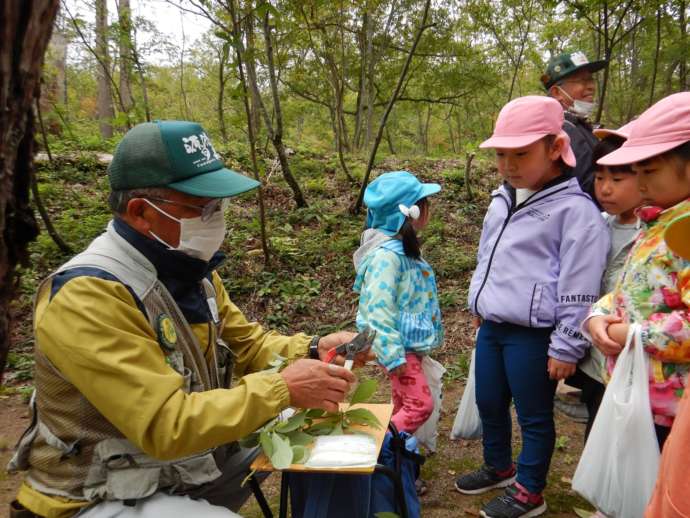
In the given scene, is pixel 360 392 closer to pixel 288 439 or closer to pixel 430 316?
pixel 288 439

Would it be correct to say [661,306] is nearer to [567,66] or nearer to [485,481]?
[485,481]

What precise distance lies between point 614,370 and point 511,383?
0.72 m

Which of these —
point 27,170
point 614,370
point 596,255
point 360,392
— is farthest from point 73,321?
point 596,255

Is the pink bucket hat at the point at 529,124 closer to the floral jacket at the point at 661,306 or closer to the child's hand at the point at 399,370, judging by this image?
the floral jacket at the point at 661,306

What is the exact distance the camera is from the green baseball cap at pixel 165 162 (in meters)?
1.89

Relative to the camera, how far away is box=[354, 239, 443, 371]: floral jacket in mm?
2885

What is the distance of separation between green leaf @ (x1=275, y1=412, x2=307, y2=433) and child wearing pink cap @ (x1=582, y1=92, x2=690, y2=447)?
1292 mm

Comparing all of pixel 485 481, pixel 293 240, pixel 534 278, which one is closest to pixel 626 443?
pixel 534 278

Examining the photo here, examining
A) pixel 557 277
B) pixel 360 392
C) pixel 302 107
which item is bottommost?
pixel 360 392

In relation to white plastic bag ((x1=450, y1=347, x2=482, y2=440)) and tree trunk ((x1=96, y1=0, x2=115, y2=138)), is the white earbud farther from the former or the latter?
tree trunk ((x1=96, y1=0, x2=115, y2=138))

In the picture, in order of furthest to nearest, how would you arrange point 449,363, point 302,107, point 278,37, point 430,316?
point 302,107, point 278,37, point 449,363, point 430,316

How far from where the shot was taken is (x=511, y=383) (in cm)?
270

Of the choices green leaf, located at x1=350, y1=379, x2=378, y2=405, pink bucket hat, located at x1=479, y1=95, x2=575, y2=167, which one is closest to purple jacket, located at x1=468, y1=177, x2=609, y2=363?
pink bucket hat, located at x1=479, y1=95, x2=575, y2=167

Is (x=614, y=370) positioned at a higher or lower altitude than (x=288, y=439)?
higher
